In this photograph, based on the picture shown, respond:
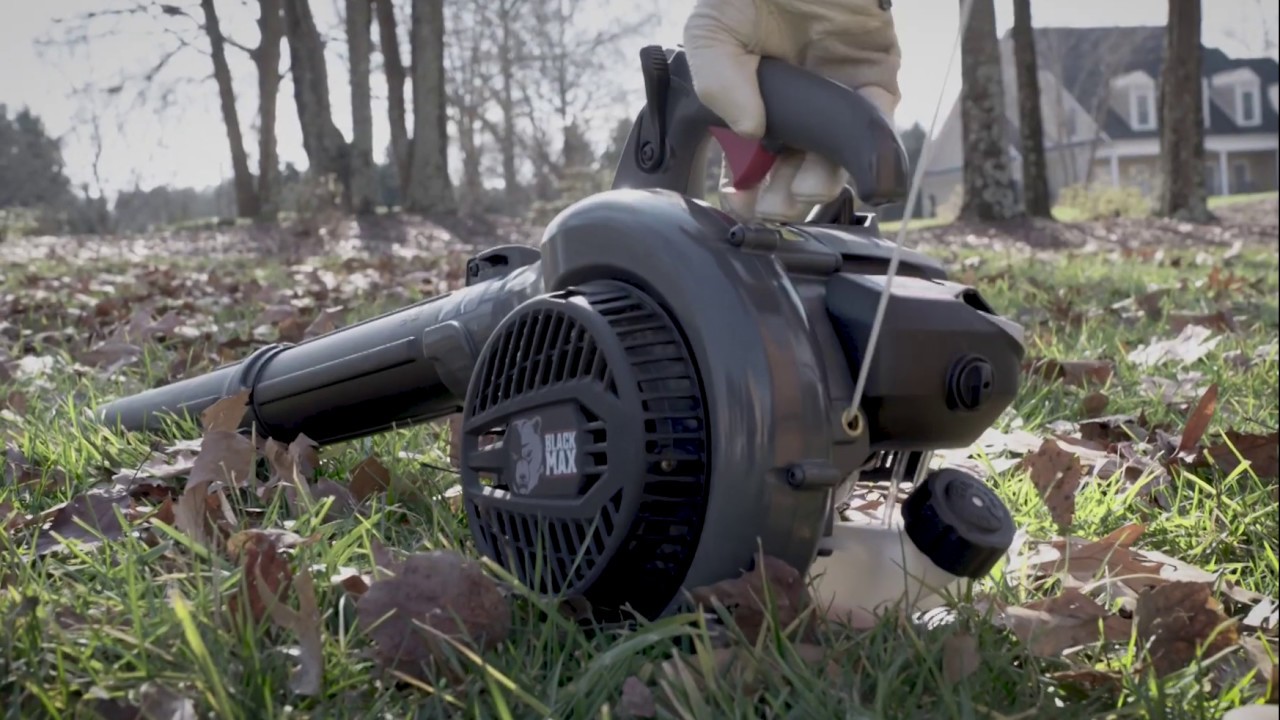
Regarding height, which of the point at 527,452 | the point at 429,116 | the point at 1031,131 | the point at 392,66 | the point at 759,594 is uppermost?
the point at 392,66

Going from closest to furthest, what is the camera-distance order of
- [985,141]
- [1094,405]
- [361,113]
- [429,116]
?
[1094,405], [985,141], [429,116], [361,113]

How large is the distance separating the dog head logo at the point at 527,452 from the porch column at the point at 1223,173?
46.3m

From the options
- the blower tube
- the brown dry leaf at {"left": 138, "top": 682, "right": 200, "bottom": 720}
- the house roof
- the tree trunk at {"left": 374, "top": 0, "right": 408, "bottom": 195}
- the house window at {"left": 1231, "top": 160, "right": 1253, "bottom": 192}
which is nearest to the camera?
the brown dry leaf at {"left": 138, "top": 682, "right": 200, "bottom": 720}

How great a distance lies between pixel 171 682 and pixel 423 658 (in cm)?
24

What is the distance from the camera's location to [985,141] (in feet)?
A: 44.4

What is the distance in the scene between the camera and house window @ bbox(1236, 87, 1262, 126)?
41156mm

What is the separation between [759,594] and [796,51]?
64 cm

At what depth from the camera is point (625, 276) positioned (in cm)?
145

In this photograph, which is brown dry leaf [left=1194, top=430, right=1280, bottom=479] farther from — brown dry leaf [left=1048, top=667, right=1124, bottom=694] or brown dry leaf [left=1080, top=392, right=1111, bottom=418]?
brown dry leaf [left=1048, top=667, right=1124, bottom=694]

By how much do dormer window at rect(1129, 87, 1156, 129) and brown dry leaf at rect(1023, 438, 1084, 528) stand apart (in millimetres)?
43244

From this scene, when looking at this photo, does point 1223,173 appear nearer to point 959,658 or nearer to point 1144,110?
point 1144,110

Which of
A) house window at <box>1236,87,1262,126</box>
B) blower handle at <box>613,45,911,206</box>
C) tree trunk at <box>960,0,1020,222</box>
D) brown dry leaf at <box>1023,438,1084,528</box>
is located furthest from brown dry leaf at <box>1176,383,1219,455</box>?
house window at <box>1236,87,1262,126</box>

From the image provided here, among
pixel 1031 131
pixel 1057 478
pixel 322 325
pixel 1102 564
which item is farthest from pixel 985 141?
pixel 1102 564

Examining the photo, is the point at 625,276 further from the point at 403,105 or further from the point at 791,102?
the point at 403,105
